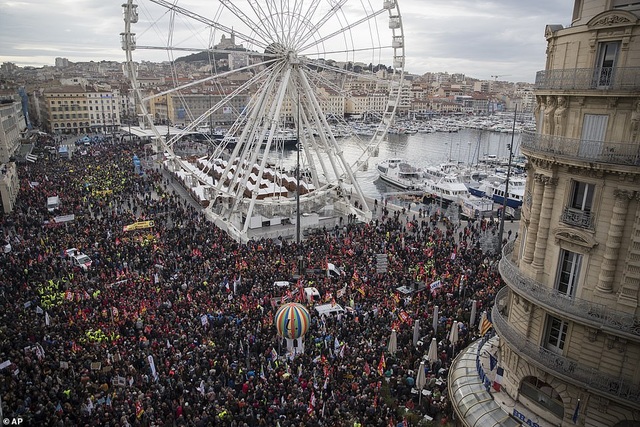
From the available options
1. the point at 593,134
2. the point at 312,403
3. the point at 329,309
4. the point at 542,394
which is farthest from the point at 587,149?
the point at 329,309

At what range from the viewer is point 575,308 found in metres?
12.3

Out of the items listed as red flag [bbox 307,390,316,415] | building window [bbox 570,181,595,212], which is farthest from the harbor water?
building window [bbox 570,181,595,212]

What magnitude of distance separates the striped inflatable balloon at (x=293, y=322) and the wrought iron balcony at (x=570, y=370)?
24.0 feet

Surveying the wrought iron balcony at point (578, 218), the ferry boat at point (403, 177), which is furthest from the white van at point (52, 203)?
the ferry boat at point (403, 177)

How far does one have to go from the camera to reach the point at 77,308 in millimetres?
21578

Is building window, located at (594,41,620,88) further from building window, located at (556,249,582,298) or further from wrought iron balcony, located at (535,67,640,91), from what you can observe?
building window, located at (556,249,582,298)

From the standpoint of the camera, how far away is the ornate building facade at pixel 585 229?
1116 cm

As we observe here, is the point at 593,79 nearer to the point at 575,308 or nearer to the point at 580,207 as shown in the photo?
the point at 580,207

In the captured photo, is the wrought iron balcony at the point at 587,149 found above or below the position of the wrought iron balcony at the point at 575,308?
above

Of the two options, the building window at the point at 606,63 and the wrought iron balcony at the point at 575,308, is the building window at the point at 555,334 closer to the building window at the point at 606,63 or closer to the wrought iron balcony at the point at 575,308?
the wrought iron balcony at the point at 575,308

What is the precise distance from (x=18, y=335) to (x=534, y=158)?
2008 cm

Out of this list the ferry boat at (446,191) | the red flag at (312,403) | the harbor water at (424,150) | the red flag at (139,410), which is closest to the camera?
the red flag at (139,410)

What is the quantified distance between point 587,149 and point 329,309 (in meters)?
13.2

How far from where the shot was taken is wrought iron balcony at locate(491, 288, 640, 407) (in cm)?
1159
